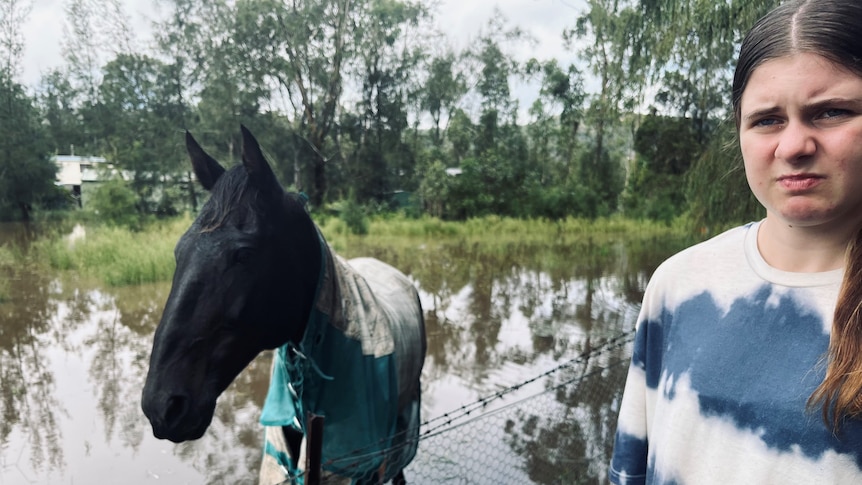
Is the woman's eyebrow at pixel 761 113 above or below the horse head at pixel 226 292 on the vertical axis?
above

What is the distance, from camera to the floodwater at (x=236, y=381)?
12.0 ft

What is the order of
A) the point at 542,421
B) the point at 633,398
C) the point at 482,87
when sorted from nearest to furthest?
1. the point at 633,398
2. the point at 542,421
3. the point at 482,87

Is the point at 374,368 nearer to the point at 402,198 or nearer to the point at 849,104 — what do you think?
the point at 849,104

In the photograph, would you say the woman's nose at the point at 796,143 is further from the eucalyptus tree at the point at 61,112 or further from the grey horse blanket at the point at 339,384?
the eucalyptus tree at the point at 61,112

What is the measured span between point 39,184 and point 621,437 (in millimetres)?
21045

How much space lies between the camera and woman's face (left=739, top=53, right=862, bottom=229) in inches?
27.4

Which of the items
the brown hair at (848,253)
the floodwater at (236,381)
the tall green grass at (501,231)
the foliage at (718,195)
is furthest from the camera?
the tall green grass at (501,231)

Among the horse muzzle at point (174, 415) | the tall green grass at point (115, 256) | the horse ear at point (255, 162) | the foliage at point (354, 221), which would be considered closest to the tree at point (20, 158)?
the tall green grass at point (115, 256)

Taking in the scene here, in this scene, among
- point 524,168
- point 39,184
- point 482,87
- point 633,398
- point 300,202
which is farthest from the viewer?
point 482,87

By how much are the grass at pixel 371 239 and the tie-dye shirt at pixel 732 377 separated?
964 centimetres

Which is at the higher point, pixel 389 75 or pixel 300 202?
pixel 389 75

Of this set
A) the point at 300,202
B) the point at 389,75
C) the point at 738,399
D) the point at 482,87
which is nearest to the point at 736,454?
the point at 738,399

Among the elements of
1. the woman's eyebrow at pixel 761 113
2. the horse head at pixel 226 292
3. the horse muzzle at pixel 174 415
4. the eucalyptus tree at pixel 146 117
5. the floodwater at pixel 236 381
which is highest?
the eucalyptus tree at pixel 146 117

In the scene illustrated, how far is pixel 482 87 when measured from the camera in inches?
1084
